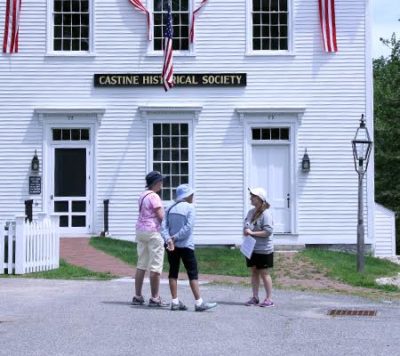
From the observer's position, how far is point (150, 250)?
1152cm

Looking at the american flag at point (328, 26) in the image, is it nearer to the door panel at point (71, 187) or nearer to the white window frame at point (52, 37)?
the white window frame at point (52, 37)

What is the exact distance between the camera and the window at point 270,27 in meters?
21.8

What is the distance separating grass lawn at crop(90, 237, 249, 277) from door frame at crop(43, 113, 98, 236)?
1.15 metres

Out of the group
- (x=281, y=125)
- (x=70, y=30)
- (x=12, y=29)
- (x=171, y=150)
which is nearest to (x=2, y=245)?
(x=171, y=150)

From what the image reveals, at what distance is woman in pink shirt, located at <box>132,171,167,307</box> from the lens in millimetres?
11430

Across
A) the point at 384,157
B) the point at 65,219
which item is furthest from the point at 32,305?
the point at 384,157

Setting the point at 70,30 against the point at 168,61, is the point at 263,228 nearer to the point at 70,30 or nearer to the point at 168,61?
the point at 168,61

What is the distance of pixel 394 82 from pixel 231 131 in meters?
20.8

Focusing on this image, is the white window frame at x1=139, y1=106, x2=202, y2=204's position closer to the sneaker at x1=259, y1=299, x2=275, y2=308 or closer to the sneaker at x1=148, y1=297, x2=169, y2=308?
the sneaker at x1=259, y1=299, x2=275, y2=308

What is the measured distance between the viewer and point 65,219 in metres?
21.6

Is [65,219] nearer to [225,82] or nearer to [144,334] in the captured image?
[225,82]

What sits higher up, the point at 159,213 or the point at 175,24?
the point at 175,24

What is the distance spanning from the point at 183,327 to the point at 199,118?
12076 millimetres

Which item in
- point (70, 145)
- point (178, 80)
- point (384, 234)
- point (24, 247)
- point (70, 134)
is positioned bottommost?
point (384, 234)
